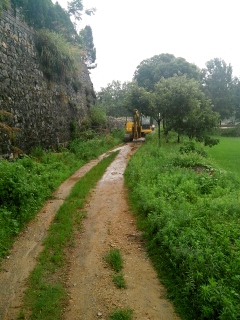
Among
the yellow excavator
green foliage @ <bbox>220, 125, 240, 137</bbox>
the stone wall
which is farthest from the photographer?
green foliage @ <bbox>220, 125, 240, 137</bbox>

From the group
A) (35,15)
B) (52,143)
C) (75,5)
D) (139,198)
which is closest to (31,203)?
(139,198)

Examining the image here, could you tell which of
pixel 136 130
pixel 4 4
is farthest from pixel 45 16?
pixel 136 130

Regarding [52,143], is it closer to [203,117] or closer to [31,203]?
[31,203]

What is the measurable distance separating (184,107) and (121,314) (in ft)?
49.2

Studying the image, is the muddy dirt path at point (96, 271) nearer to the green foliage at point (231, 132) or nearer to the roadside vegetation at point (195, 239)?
the roadside vegetation at point (195, 239)

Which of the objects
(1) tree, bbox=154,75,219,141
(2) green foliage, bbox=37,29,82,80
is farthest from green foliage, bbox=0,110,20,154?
(1) tree, bbox=154,75,219,141

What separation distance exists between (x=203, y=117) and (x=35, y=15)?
11.5 meters

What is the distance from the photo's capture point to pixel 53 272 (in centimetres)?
446

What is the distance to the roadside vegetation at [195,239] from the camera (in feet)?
11.5

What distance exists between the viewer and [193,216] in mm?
5645

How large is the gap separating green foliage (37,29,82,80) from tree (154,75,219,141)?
585 centimetres

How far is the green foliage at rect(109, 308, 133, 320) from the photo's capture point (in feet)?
11.3

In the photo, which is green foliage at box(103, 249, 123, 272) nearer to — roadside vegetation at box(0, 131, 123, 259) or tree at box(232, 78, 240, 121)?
roadside vegetation at box(0, 131, 123, 259)

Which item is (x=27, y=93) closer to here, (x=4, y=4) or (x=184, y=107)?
(x=4, y=4)
